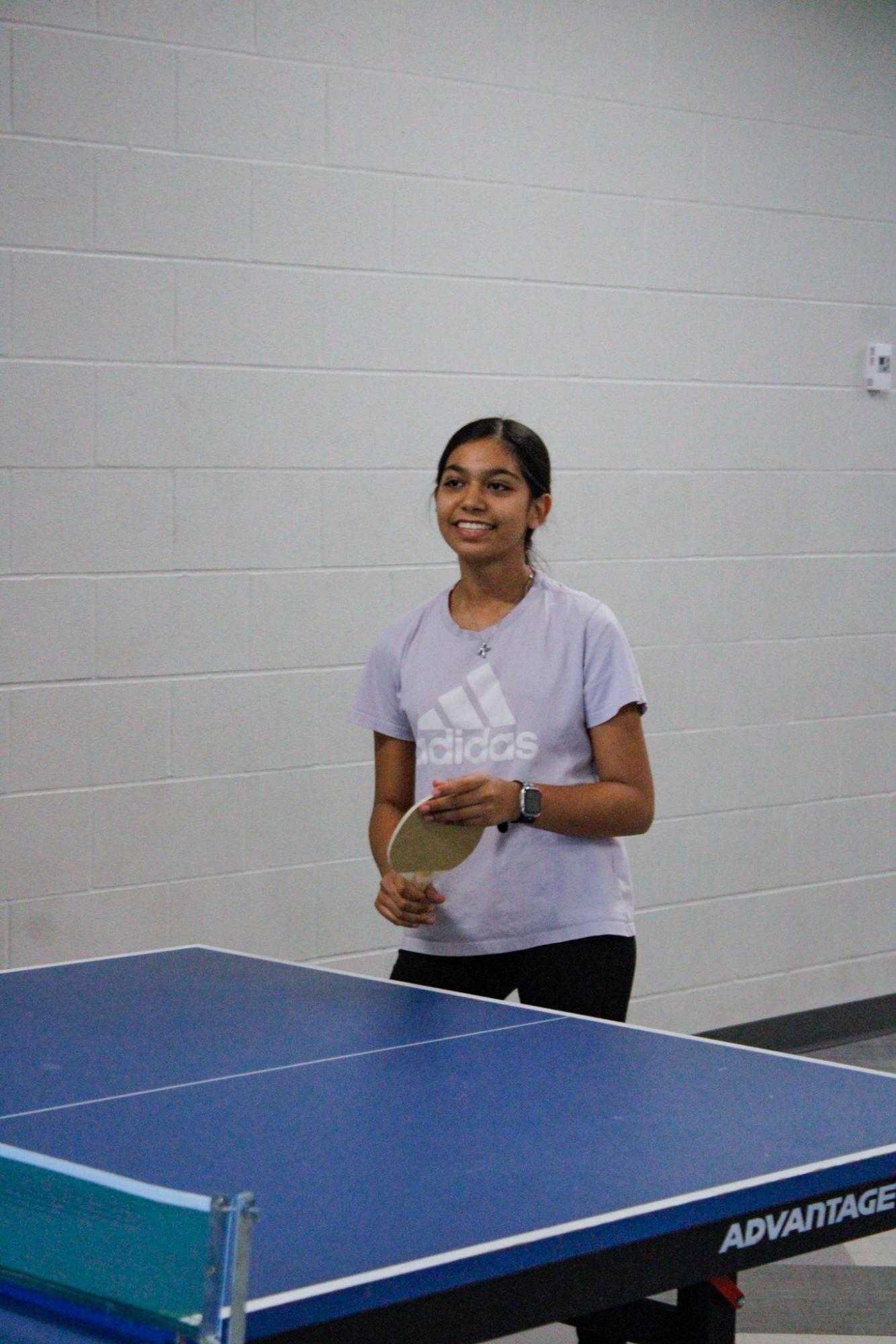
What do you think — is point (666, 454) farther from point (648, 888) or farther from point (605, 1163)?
point (605, 1163)

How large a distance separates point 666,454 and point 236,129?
1441mm

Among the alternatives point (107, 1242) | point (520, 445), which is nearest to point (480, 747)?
point (520, 445)

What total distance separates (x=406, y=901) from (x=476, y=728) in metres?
0.28

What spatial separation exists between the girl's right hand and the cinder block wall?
1.37 m

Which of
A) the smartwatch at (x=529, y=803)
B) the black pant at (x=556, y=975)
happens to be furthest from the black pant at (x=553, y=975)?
the smartwatch at (x=529, y=803)

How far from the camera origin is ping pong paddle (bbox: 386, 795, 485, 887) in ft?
7.55

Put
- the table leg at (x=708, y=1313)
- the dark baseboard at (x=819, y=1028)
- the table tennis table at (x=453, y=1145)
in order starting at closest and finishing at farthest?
the table tennis table at (x=453, y=1145)
the table leg at (x=708, y=1313)
the dark baseboard at (x=819, y=1028)

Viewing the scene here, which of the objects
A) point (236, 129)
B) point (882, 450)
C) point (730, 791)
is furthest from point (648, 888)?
point (236, 129)

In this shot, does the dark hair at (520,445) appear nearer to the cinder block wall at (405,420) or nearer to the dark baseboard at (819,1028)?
the cinder block wall at (405,420)

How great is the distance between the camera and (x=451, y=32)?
13.2ft

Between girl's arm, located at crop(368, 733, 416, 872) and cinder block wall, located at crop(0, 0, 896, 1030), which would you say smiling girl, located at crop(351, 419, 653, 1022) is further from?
cinder block wall, located at crop(0, 0, 896, 1030)

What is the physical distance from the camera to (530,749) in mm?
2490

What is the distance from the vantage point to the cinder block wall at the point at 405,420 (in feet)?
11.8

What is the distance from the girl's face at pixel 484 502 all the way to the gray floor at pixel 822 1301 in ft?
4.33
